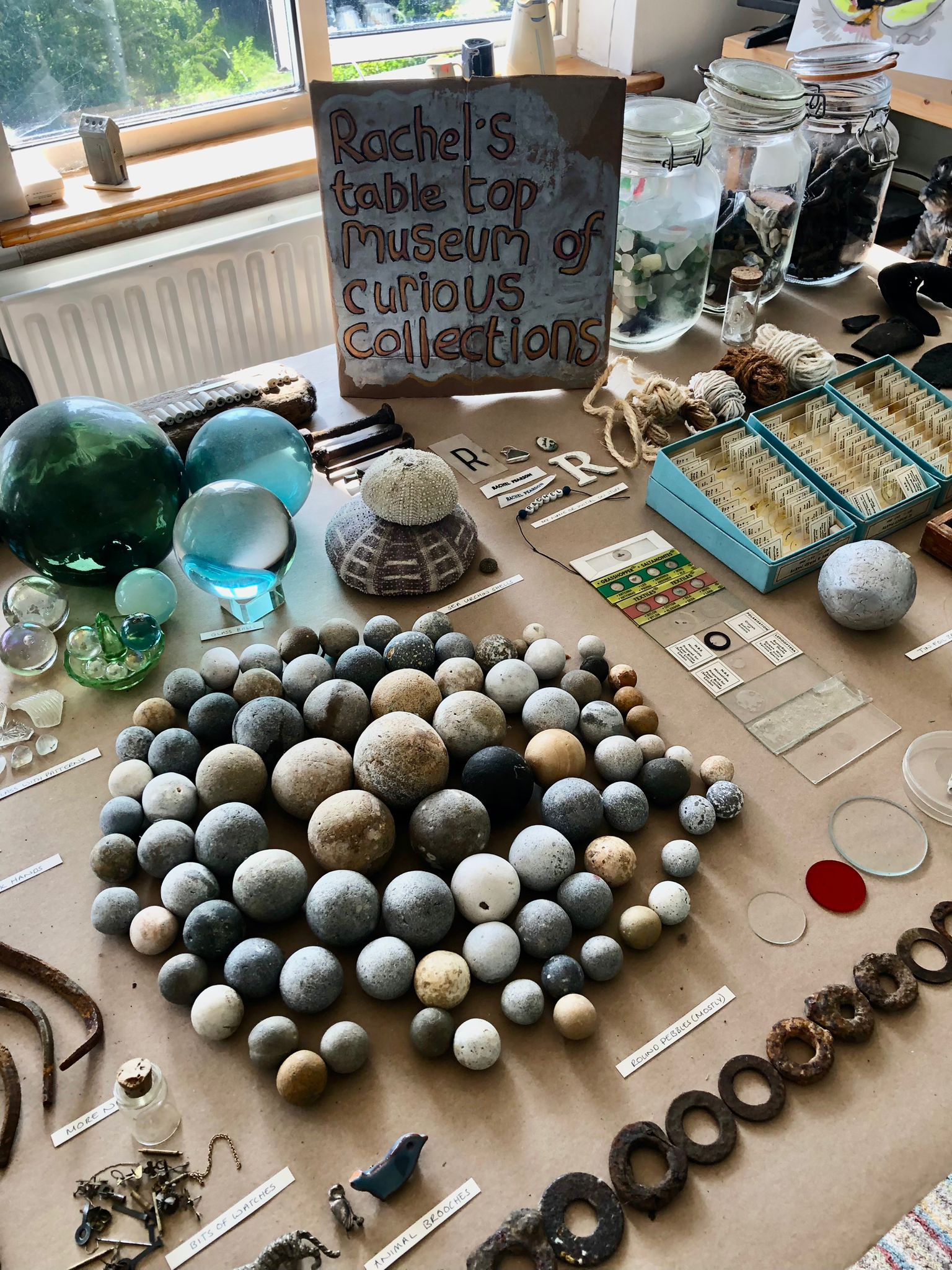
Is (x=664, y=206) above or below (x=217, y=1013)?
above

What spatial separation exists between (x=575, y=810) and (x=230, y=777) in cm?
32

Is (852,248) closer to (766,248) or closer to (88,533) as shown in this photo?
(766,248)

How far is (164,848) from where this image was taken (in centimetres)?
88

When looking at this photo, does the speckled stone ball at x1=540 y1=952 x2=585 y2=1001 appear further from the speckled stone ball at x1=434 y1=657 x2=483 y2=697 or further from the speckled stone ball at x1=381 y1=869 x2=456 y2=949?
the speckled stone ball at x1=434 y1=657 x2=483 y2=697

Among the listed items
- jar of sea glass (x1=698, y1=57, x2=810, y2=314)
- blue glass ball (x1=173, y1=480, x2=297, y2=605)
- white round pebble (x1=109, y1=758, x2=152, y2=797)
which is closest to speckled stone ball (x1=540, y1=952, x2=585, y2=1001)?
white round pebble (x1=109, y1=758, x2=152, y2=797)

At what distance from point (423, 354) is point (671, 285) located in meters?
0.41

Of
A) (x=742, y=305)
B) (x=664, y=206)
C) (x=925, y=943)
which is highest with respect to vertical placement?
(x=664, y=206)

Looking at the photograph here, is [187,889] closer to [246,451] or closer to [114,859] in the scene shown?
[114,859]

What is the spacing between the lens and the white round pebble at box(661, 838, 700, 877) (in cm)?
91

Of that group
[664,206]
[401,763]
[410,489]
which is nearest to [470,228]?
[664,206]

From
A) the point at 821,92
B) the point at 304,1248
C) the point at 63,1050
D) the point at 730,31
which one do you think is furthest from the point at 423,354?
the point at 730,31

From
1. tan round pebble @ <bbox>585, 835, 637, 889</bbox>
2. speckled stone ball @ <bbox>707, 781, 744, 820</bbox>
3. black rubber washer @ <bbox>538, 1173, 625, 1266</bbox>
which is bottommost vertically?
black rubber washer @ <bbox>538, 1173, 625, 1266</bbox>

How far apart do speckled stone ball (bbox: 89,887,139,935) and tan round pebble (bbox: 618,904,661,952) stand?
1.41 feet

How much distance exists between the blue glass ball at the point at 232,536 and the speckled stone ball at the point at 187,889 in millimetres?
351
